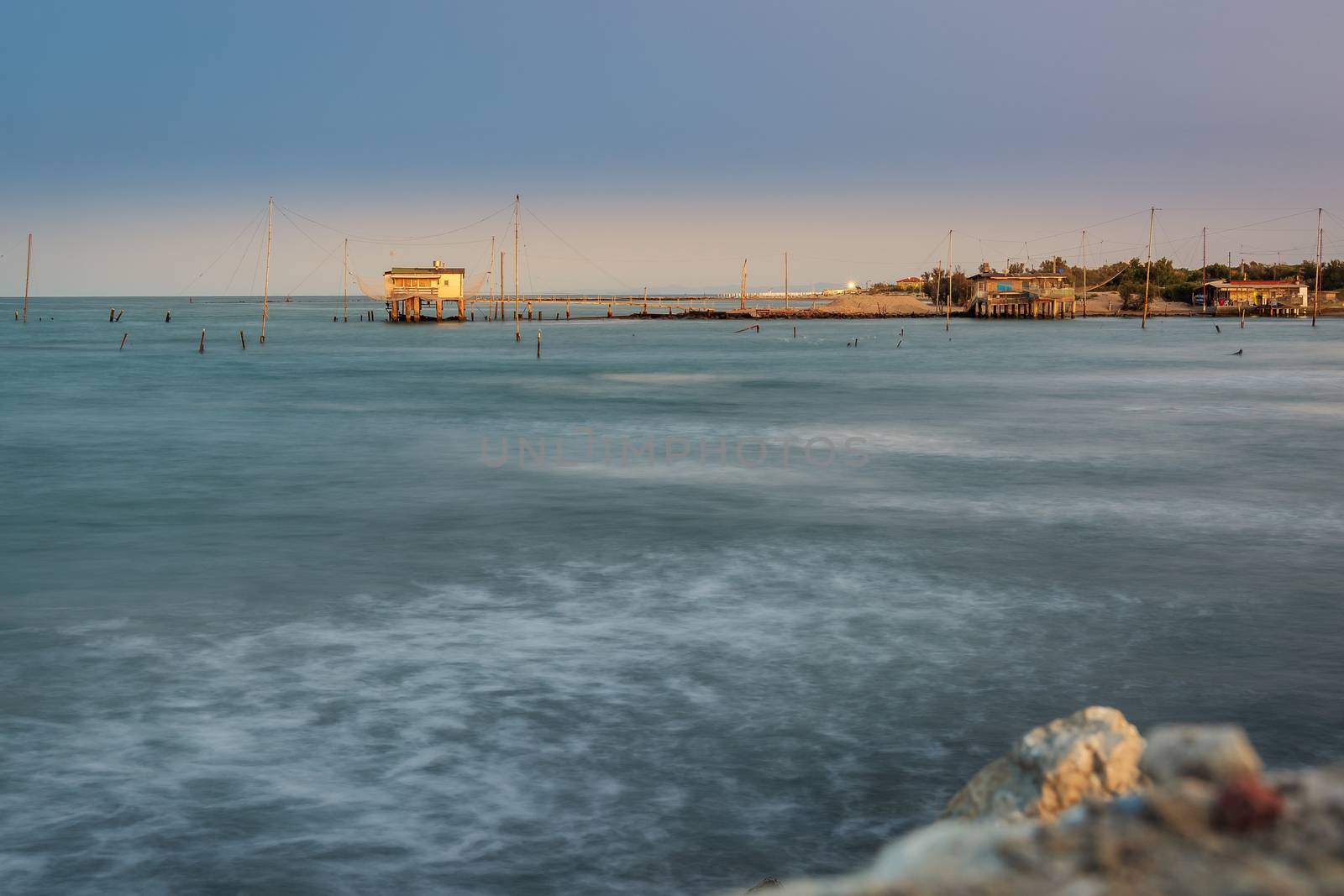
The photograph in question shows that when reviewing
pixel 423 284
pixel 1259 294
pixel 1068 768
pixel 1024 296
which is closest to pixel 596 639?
pixel 1068 768

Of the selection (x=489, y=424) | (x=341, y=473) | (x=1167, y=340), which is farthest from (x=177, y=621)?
(x=1167, y=340)

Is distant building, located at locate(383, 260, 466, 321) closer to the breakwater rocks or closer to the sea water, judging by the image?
the sea water

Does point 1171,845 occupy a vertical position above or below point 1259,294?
below

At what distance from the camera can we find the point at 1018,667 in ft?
35.5

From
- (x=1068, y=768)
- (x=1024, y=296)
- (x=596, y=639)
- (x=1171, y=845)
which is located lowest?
(x=596, y=639)

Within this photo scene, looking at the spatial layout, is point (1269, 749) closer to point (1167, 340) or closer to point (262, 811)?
point (262, 811)

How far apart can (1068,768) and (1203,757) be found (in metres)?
0.96

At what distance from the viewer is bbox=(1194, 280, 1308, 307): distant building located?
567ft

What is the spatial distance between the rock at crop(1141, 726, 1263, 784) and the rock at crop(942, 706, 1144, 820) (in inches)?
25.3

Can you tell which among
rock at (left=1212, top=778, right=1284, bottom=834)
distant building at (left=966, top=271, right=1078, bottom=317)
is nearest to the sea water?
rock at (left=1212, top=778, right=1284, bottom=834)

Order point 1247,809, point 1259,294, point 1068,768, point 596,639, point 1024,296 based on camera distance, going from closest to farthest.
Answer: point 1247,809 → point 1068,768 → point 596,639 → point 1024,296 → point 1259,294

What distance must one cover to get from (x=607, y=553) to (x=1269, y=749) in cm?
872

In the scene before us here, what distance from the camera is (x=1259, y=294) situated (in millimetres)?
178625

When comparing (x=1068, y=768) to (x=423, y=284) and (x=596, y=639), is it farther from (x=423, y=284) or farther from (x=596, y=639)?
(x=423, y=284)
